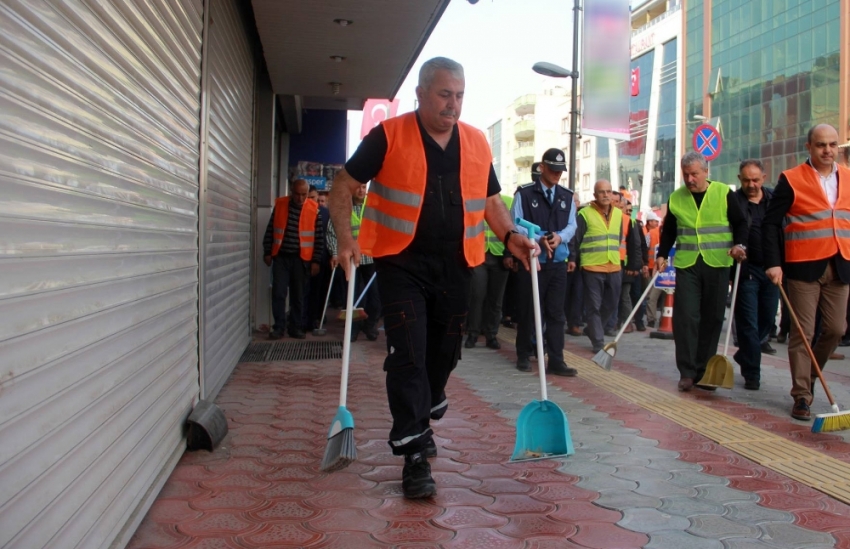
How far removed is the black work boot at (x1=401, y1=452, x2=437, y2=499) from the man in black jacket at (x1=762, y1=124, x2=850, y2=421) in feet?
10.8

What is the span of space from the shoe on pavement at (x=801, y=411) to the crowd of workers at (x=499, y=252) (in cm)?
1

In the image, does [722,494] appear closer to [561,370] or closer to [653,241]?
[561,370]

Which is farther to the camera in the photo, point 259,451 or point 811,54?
point 811,54

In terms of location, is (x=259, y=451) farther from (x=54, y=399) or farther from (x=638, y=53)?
(x=638, y=53)

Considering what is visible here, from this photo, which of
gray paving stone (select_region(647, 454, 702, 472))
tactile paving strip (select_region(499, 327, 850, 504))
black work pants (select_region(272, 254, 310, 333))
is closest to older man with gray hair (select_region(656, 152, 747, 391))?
tactile paving strip (select_region(499, 327, 850, 504))

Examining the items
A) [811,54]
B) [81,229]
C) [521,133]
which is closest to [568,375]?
[81,229]

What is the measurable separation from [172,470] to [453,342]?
5.13ft

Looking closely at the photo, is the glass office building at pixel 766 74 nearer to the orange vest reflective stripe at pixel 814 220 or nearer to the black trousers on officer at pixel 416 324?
the orange vest reflective stripe at pixel 814 220

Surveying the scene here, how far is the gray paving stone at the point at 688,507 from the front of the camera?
3.48 m

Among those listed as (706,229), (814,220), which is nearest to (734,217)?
(706,229)

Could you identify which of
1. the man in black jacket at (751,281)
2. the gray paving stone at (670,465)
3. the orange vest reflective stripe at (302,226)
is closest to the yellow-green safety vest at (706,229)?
the man in black jacket at (751,281)

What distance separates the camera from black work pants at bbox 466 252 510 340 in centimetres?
954

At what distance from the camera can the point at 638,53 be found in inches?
2566

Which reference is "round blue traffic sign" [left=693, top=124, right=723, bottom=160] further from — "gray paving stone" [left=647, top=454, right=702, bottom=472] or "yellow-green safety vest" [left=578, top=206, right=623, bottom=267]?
"gray paving stone" [left=647, top=454, right=702, bottom=472]
